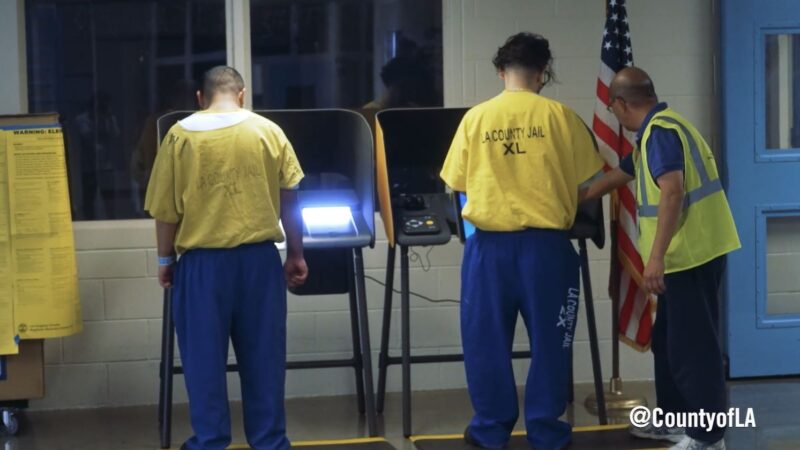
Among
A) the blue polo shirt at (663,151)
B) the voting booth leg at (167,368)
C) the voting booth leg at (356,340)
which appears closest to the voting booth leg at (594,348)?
the blue polo shirt at (663,151)

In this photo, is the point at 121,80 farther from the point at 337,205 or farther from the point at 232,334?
the point at 232,334

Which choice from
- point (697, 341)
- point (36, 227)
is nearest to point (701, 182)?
point (697, 341)

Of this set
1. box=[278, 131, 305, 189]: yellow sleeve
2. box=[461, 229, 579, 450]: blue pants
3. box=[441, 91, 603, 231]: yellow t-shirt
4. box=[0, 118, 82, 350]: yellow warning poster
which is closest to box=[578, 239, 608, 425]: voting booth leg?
box=[461, 229, 579, 450]: blue pants

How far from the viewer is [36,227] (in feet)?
16.8

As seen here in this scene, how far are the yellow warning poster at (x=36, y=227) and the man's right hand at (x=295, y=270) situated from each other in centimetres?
113

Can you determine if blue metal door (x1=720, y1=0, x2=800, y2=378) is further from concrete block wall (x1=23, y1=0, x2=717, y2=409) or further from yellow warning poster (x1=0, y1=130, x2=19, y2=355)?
yellow warning poster (x1=0, y1=130, x2=19, y2=355)

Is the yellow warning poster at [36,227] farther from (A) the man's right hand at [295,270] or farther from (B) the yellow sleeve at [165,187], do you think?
(A) the man's right hand at [295,270]

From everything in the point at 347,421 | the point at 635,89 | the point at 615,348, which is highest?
the point at 635,89

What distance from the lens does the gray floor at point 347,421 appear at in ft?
16.3

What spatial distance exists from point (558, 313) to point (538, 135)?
65 cm

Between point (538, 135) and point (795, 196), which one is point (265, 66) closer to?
point (538, 135)

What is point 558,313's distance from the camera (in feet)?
14.7

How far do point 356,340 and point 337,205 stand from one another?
24.0 inches

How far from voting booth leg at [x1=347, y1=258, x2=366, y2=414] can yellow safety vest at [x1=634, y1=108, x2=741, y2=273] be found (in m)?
1.50
